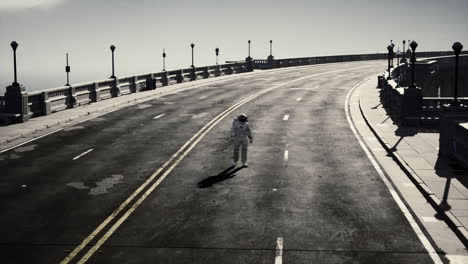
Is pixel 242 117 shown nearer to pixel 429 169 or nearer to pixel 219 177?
pixel 219 177

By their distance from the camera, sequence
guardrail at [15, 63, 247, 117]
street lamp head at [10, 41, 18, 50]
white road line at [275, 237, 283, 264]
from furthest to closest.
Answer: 1. guardrail at [15, 63, 247, 117]
2. street lamp head at [10, 41, 18, 50]
3. white road line at [275, 237, 283, 264]

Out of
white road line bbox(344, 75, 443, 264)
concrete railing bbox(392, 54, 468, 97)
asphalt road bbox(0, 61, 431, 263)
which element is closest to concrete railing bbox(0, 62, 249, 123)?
asphalt road bbox(0, 61, 431, 263)

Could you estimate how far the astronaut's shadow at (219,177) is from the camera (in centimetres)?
1605

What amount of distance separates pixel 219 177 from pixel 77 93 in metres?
21.8

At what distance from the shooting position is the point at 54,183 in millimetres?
16250

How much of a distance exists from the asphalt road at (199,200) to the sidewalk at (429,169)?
1.09 m

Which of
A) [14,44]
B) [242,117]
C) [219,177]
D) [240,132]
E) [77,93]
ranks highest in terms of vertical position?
[14,44]

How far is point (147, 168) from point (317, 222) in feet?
24.7

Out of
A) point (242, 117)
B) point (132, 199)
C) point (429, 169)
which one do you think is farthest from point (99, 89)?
point (429, 169)

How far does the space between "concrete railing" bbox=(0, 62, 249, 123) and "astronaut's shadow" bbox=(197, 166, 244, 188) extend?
1545 centimetres

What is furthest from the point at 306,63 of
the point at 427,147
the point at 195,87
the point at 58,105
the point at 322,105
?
the point at 427,147

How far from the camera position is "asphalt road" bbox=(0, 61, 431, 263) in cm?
1073

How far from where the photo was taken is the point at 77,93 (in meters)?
35.8

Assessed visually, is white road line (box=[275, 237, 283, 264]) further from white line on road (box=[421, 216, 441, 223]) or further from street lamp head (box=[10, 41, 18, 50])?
street lamp head (box=[10, 41, 18, 50])
